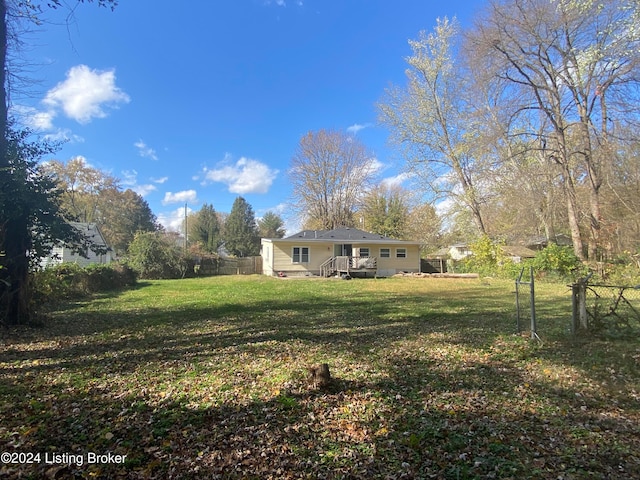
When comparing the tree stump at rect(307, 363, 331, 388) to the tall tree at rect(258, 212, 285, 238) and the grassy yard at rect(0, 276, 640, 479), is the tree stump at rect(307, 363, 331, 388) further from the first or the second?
the tall tree at rect(258, 212, 285, 238)

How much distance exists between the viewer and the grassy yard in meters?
2.53

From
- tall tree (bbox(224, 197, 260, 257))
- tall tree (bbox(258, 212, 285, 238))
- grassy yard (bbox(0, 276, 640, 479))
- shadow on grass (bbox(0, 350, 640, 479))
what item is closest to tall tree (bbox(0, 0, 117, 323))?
grassy yard (bbox(0, 276, 640, 479))

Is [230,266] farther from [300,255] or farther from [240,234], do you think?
[240,234]

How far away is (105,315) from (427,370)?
788 centimetres

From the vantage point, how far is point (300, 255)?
24094mm

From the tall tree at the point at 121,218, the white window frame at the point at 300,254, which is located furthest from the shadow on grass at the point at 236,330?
the tall tree at the point at 121,218

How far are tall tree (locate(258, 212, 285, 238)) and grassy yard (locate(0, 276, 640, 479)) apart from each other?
39.4 m

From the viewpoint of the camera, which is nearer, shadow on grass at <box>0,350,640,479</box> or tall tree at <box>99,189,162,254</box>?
shadow on grass at <box>0,350,640,479</box>

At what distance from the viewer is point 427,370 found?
452 centimetres

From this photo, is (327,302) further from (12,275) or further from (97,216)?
(97,216)

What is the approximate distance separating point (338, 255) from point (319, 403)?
2117 cm

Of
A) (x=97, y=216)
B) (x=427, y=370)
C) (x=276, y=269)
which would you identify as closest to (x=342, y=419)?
(x=427, y=370)

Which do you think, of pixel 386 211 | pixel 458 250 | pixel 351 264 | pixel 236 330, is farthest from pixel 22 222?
pixel 458 250

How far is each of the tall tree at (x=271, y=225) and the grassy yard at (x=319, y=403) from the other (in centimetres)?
3941
